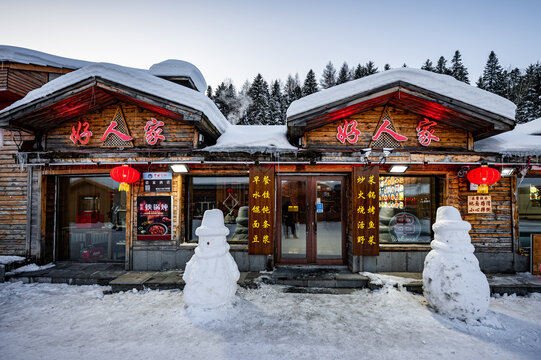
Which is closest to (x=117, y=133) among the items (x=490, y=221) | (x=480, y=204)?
(x=480, y=204)

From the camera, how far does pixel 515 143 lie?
26.1 ft

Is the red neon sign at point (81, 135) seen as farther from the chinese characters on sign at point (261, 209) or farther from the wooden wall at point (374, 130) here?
the wooden wall at point (374, 130)

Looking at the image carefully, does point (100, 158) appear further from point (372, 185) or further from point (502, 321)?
point (502, 321)

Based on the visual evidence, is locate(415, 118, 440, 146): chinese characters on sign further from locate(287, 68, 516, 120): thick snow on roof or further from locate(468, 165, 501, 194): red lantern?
locate(468, 165, 501, 194): red lantern

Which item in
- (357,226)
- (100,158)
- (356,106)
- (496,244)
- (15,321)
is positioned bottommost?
(15,321)

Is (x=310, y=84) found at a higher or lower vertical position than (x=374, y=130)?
higher

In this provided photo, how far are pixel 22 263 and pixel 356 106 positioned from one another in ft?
39.0

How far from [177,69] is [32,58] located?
637 cm

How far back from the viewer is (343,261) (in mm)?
8133

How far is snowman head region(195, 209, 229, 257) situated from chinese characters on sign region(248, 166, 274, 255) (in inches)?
76.4

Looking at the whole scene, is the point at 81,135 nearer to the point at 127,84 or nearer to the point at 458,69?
the point at 127,84

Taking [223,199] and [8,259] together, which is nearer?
[8,259]

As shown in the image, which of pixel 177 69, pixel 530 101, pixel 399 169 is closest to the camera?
pixel 399 169

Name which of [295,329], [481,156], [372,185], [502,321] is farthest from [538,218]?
[295,329]
